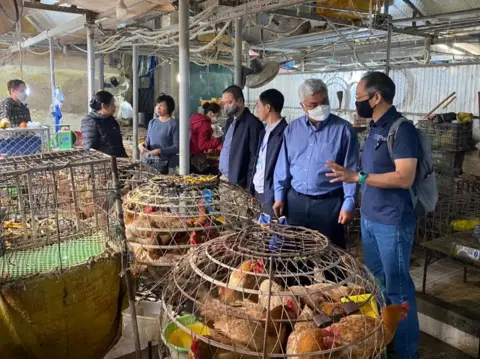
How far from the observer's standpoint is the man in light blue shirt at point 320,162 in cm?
299

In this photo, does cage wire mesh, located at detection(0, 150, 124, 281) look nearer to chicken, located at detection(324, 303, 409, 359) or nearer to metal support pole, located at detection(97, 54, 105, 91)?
chicken, located at detection(324, 303, 409, 359)

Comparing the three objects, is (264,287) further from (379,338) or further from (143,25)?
(143,25)

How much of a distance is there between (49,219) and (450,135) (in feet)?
16.3

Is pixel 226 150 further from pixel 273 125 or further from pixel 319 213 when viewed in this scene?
pixel 319 213

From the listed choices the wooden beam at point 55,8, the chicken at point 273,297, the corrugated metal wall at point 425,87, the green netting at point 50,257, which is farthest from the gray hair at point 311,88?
the corrugated metal wall at point 425,87

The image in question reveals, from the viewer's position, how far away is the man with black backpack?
255 centimetres

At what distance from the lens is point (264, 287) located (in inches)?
73.6

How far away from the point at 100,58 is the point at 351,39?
5.69 metres

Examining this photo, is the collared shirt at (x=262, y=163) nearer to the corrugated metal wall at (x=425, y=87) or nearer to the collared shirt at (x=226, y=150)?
the collared shirt at (x=226, y=150)

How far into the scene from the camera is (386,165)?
265 cm

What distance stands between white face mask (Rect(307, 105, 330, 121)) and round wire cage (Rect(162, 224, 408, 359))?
111 cm

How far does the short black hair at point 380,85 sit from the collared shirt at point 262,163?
37.4 inches

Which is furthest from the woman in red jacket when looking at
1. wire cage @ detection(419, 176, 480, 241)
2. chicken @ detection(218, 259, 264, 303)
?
chicken @ detection(218, 259, 264, 303)

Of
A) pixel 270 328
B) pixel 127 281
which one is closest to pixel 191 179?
pixel 127 281
